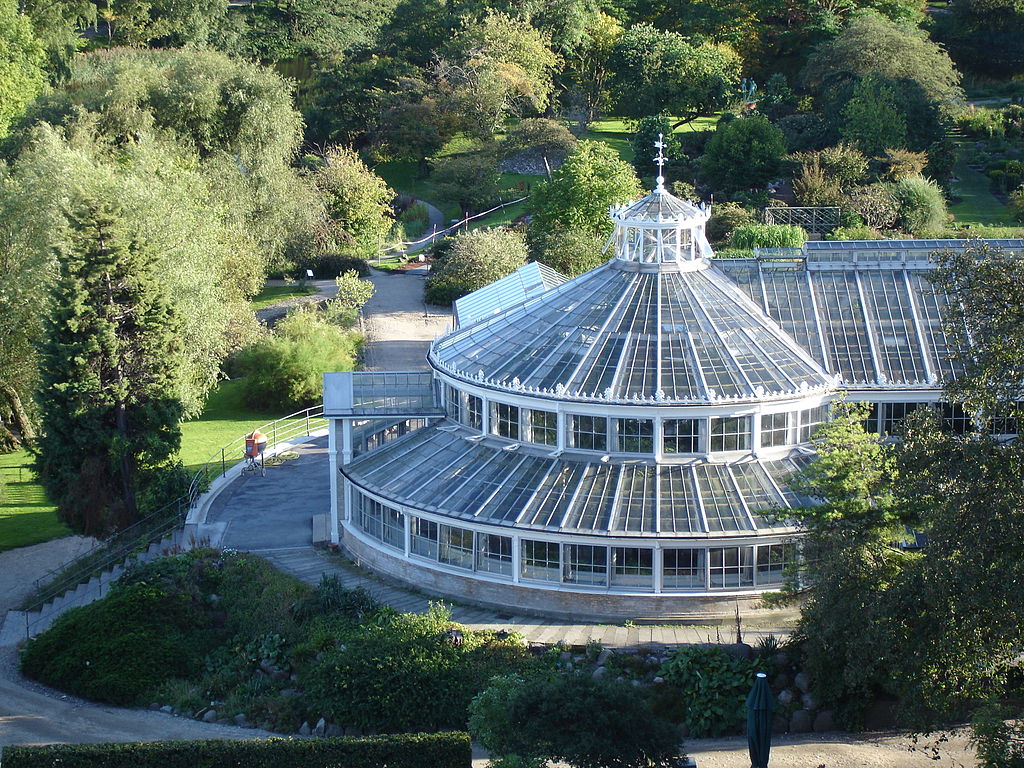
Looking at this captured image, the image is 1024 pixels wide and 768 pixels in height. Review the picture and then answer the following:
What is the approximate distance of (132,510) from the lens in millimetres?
49625

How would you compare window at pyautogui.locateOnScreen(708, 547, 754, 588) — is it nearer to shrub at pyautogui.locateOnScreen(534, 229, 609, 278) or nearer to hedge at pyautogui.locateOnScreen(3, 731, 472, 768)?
hedge at pyautogui.locateOnScreen(3, 731, 472, 768)

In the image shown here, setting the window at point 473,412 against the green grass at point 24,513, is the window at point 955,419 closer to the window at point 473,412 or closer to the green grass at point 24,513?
the window at point 473,412

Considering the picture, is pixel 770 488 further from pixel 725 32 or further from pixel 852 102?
pixel 725 32

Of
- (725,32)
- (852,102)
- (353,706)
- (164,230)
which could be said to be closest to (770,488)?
(353,706)

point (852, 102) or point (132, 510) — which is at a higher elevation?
point (852, 102)

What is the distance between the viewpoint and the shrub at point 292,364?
66.5 m

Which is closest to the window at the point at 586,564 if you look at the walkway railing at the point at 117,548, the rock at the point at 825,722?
the rock at the point at 825,722

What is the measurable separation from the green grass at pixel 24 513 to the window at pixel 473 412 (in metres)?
18.4

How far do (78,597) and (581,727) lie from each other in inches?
902

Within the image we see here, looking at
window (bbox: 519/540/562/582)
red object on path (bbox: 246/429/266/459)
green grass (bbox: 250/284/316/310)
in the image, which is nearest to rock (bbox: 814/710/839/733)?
window (bbox: 519/540/562/582)

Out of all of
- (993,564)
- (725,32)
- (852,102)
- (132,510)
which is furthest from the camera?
(725,32)

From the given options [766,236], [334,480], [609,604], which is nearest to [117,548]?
[334,480]

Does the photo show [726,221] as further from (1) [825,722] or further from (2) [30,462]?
(1) [825,722]

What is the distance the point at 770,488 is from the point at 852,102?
6055 cm
